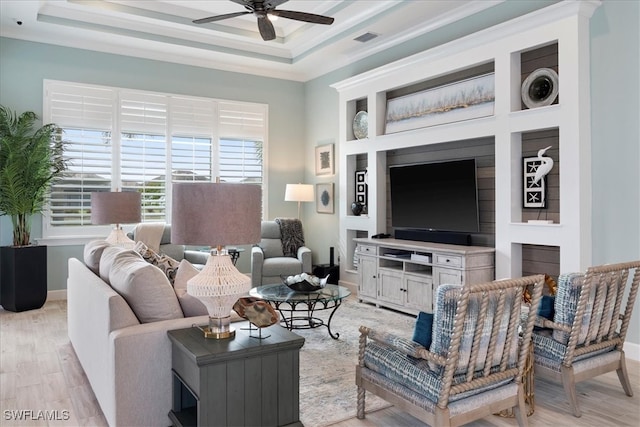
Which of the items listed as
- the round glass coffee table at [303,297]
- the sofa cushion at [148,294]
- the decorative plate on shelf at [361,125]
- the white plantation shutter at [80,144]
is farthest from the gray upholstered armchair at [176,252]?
the sofa cushion at [148,294]

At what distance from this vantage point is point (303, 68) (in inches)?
297

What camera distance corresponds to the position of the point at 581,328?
282 centimetres

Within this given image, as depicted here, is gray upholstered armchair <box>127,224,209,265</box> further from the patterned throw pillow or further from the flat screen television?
the patterned throw pillow

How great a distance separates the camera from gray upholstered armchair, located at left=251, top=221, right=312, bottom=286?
20.1 feet

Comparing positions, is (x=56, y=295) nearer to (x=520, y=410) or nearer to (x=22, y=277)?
(x=22, y=277)

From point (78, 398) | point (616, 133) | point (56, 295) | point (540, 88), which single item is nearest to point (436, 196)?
point (540, 88)

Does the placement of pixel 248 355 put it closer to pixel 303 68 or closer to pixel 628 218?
pixel 628 218

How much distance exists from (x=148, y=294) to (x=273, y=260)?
3.79 m

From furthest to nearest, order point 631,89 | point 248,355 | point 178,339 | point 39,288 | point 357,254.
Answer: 1. point 357,254
2. point 39,288
3. point 631,89
4. point 178,339
5. point 248,355

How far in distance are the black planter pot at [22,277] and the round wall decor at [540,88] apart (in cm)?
561

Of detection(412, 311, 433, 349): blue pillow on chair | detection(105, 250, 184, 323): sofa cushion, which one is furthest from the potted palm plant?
detection(412, 311, 433, 349): blue pillow on chair

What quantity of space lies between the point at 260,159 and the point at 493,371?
587 centimetres

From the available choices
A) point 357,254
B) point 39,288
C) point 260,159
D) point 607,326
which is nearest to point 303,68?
point 260,159

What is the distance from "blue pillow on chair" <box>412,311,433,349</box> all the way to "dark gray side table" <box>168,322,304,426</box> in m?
0.62
